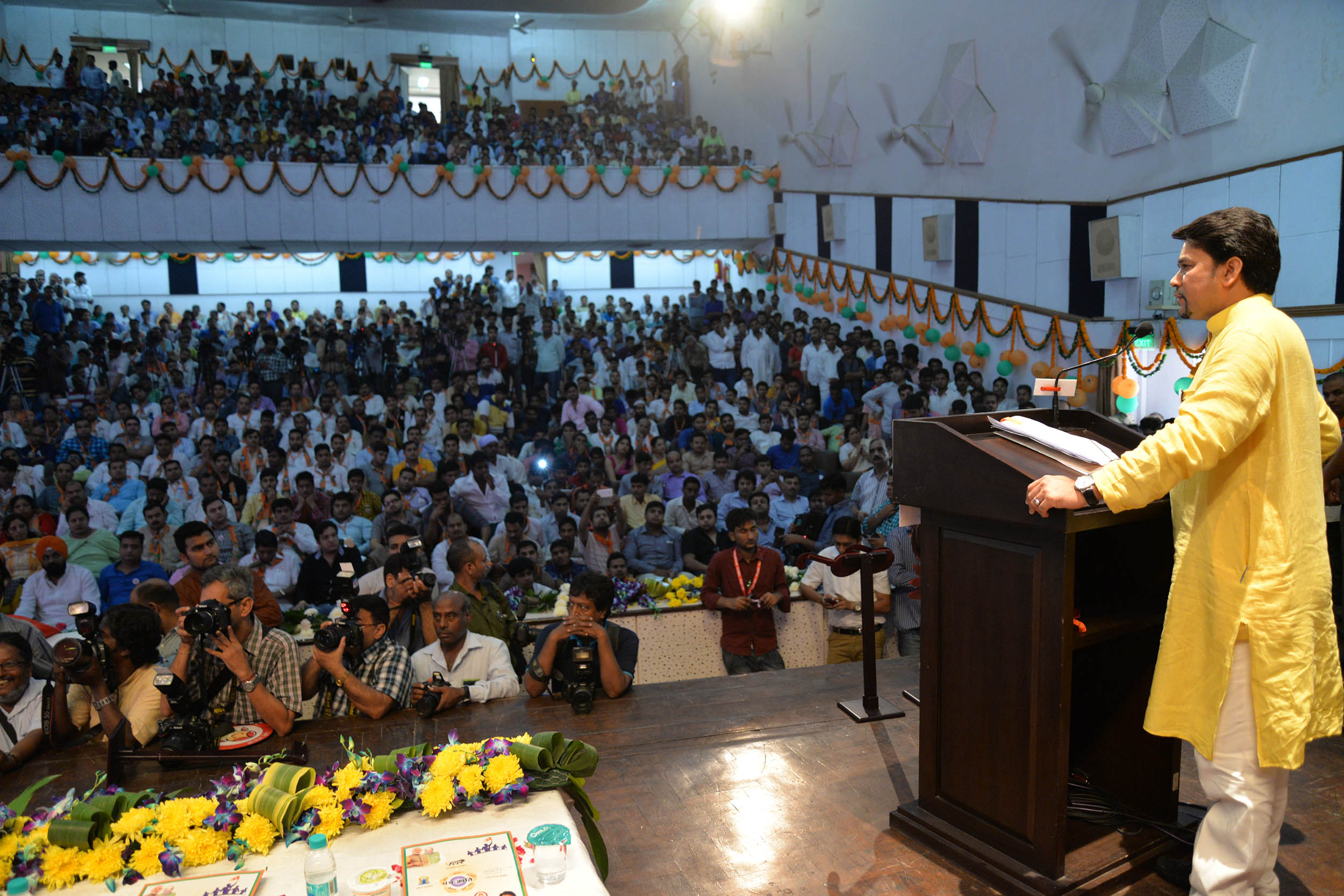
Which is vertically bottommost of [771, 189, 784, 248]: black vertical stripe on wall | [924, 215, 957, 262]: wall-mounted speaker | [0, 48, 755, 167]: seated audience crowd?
[924, 215, 957, 262]: wall-mounted speaker

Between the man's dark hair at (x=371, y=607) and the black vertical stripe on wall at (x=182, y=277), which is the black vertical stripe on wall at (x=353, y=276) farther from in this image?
the man's dark hair at (x=371, y=607)

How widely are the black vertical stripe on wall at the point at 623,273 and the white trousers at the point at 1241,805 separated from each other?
1586 cm

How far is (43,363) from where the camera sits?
961 cm

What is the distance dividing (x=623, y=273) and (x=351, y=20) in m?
6.70

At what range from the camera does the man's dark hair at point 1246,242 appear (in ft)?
5.98

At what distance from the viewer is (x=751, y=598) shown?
4512mm

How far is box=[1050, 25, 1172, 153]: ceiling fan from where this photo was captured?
7.00 metres

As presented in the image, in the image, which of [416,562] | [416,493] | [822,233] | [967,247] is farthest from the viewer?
[822,233]

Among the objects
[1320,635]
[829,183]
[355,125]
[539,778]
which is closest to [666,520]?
[539,778]

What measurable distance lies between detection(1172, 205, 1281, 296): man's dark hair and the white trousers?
718 millimetres

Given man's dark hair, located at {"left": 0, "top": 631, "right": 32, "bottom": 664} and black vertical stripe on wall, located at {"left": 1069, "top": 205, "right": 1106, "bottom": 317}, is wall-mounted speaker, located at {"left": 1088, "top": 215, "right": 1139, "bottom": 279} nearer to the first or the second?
Result: black vertical stripe on wall, located at {"left": 1069, "top": 205, "right": 1106, "bottom": 317}

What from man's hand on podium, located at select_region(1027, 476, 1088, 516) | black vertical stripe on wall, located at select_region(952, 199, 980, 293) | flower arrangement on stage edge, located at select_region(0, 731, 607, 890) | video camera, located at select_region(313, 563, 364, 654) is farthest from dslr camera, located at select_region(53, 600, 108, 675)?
black vertical stripe on wall, located at select_region(952, 199, 980, 293)

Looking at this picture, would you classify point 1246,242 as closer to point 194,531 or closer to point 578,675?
point 578,675

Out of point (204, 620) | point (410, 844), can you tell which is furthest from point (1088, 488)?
point (204, 620)
